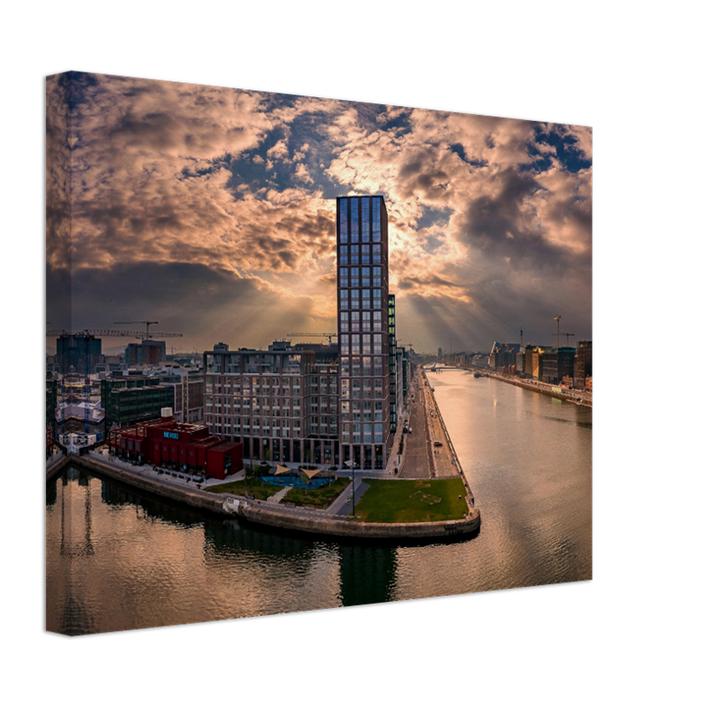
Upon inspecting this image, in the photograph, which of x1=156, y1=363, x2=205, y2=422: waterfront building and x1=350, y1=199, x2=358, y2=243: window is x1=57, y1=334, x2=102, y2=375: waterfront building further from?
x1=156, y1=363, x2=205, y2=422: waterfront building

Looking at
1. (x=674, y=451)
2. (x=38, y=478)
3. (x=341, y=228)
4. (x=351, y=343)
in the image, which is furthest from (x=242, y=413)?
(x=674, y=451)

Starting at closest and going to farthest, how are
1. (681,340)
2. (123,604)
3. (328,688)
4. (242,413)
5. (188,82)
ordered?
(328,688) → (188,82) → (681,340) → (123,604) → (242,413)

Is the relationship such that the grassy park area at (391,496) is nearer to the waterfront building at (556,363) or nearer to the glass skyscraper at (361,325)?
the glass skyscraper at (361,325)

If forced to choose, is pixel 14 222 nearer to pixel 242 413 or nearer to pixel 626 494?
pixel 626 494

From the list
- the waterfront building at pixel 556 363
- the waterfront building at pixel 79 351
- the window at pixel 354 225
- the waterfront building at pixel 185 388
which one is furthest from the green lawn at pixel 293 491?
the waterfront building at pixel 556 363

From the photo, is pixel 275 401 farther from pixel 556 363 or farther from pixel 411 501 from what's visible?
pixel 556 363

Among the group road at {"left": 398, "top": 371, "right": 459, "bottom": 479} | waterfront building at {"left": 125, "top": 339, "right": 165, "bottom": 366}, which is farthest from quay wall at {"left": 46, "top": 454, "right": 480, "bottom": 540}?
waterfront building at {"left": 125, "top": 339, "right": 165, "bottom": 366}
